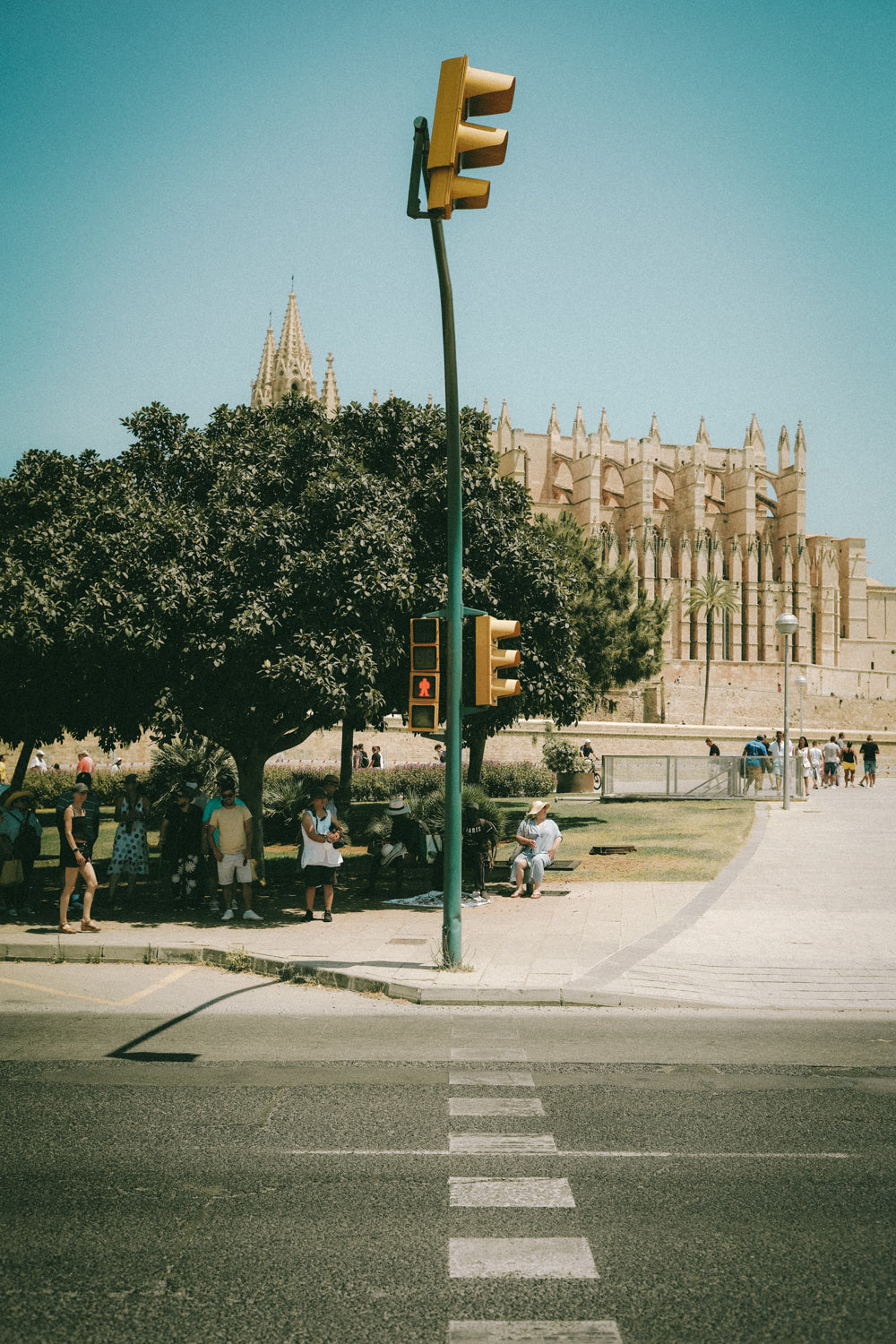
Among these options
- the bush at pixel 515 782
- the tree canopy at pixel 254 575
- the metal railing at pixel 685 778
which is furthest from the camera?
the bush at pixel 515 782

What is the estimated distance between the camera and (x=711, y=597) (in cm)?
7688

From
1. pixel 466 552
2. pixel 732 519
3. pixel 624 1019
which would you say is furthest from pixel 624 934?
pixel 732 519

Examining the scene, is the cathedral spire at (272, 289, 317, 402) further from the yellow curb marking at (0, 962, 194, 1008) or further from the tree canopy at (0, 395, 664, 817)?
the yellow curb marking at (0, 962, 194, 1008)

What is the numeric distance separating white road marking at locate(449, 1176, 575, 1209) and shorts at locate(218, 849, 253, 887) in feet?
24.9

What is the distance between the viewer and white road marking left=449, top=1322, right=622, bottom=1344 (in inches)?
121

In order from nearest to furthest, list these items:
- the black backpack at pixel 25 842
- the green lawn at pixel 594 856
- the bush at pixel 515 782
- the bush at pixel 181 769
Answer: the black backpack at pixel 25 842 → the green lawn at pixel 594 856 → the bush at pixel 181 769 → the bush at pixel 515 782

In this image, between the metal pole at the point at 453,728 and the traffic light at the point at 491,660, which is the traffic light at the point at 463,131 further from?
the traffic light at the point at 491,660

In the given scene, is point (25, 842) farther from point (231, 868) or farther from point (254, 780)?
point (254, 780)

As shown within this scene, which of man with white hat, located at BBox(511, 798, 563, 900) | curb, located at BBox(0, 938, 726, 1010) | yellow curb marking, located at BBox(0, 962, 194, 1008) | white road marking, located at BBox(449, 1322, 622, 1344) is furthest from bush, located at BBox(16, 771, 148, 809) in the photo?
white road marking, located at BBox(449, 1322, 622, 1344)

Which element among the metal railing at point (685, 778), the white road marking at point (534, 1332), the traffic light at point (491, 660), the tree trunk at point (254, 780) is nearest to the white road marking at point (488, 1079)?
the white road marking at point (534, 1332)

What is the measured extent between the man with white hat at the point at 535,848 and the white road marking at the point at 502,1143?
312 inches

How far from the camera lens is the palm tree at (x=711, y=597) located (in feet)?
251

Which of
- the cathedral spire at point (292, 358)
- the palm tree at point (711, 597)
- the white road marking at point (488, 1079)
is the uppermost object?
the cathedral spire at point (292, 358)

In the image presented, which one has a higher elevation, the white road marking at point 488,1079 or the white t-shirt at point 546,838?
the white t-shirt at point 546,838
